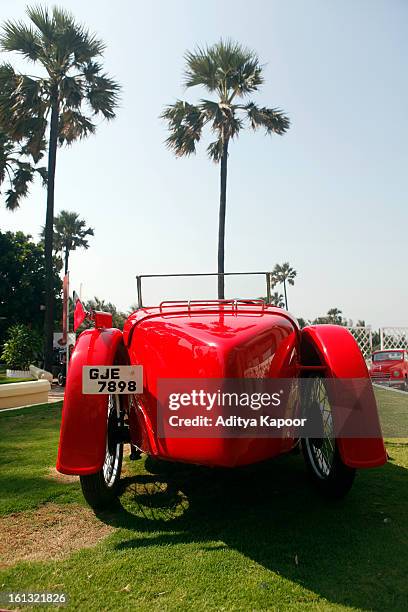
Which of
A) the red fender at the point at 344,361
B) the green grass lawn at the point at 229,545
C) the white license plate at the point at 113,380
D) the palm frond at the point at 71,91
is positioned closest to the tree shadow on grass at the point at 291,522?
the green grass lawn at the point at 229,545

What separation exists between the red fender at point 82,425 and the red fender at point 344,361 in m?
1.48

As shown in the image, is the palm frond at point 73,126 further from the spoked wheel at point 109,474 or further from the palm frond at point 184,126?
the spoked wheel at point 109,474

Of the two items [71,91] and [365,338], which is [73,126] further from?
[365,338]

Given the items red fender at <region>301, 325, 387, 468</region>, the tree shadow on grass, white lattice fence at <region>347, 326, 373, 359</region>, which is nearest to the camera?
the tree shadow on grass

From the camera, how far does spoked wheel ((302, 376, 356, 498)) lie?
306 centimetres

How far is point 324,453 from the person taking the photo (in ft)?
11.2

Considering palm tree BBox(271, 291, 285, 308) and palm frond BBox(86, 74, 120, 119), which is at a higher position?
palm frond BBox(86, 74, 120, 119)

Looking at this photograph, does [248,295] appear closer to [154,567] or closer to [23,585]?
[154,567]

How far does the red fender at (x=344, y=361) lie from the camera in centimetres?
281

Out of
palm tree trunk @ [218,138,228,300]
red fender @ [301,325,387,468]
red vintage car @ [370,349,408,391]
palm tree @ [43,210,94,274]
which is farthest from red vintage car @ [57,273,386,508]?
palm tree @ [43,210,94,274]

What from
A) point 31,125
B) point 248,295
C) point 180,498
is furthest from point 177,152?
point 180,498

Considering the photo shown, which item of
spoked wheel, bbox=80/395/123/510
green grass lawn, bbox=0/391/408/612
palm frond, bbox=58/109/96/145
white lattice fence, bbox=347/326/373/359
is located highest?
palm frond, bbox=58/109/96/145

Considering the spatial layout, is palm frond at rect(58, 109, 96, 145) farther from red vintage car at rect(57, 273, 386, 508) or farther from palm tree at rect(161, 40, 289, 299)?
red vintage car at rect(57, 273, 386, 508)

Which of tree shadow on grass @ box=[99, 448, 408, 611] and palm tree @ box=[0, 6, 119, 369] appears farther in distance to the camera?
palm tree @ box=[0, 6, 119, 369]
